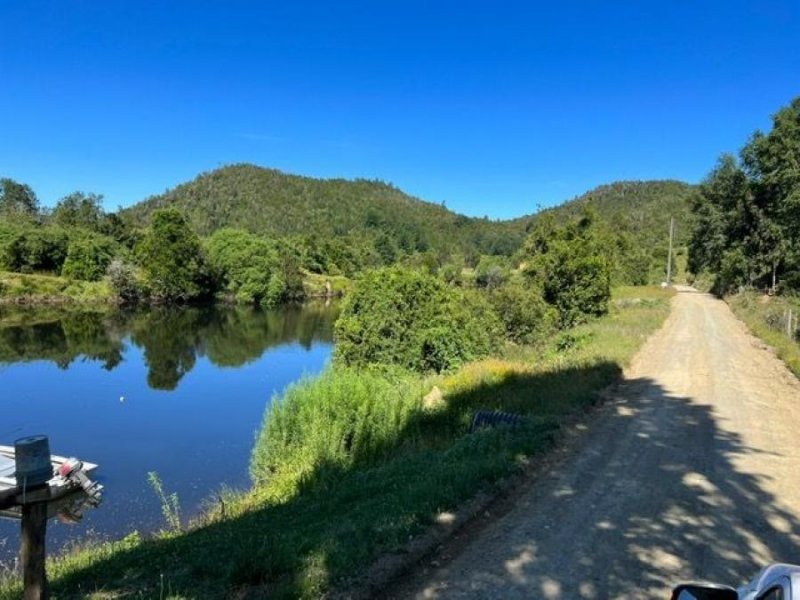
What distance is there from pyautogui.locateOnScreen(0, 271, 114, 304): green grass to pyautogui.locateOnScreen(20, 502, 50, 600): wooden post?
86690 mm

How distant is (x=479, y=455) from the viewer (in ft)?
29.4

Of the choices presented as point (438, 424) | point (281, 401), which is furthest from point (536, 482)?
point (281, 401)

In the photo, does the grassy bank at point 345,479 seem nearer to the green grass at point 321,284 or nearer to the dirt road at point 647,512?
the dirt road at point 647,512

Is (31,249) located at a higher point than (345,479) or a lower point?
higher

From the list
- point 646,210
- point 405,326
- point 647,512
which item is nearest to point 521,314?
point 405,326

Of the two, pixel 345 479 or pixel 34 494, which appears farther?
pixel 345 479

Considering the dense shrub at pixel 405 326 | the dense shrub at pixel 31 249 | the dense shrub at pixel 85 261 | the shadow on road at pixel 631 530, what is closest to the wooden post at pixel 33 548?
the shadow on road at pixel 631 530

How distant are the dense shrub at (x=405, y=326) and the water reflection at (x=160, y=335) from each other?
17333 millimetres

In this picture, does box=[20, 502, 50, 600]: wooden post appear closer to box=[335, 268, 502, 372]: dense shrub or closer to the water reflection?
box=[335, 268, 502, 372]: dense shrub

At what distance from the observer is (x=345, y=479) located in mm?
10820

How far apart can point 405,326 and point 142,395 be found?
18176mm

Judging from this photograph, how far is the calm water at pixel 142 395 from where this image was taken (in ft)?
63.7

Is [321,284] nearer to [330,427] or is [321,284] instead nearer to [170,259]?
[170,259]

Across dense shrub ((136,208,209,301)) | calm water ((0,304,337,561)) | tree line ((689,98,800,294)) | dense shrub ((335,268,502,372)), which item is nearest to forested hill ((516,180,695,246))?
tree line ((689,98,800,294))
